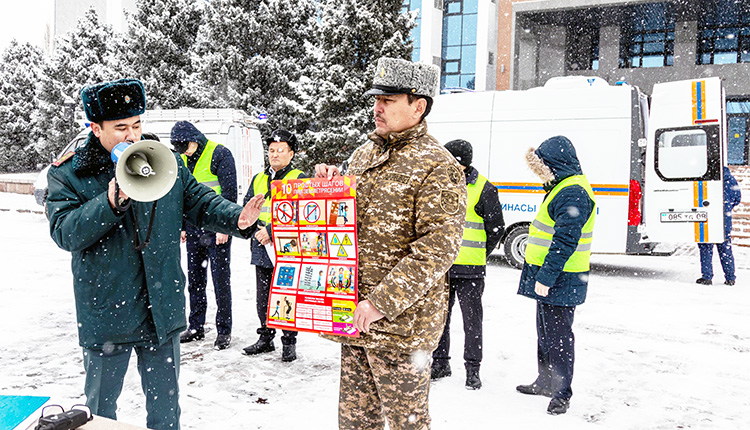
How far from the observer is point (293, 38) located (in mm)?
23578

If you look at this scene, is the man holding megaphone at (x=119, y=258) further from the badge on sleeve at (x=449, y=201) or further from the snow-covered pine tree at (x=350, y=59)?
the snow-covered pine tree at (x=350, y=59)

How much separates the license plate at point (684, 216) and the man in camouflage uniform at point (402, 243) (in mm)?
7767

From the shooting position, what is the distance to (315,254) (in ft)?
7.30

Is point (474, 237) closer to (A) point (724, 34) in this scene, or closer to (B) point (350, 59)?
(B) point (350, 59)

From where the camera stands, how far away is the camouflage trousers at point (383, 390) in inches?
88.7

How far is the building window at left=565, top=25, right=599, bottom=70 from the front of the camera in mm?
27812

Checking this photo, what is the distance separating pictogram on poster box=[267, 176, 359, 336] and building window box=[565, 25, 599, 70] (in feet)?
94.7

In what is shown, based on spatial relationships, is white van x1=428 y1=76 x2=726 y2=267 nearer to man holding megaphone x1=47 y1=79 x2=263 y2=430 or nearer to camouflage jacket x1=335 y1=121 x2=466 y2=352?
camouflage jacket x1=335 y1=121 x2=466 y2=352

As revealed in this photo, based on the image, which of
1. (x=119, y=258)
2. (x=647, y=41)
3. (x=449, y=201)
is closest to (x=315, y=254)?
(x=449, y=201)

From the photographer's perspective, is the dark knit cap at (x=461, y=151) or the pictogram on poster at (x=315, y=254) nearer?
the pictogram on poster at (x=315, y=254)

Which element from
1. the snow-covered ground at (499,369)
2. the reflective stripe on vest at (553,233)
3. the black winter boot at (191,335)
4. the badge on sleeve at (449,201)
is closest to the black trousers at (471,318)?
the snow-covered ground at (499,369)

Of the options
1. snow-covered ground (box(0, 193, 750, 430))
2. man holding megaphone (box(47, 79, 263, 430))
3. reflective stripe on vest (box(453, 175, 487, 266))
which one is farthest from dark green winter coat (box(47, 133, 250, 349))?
reflective stripe on vest (box(453, 175, 487, 266))

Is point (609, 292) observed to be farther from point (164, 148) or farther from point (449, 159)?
point (164, 148)

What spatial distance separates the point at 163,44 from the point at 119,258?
2546 cm
